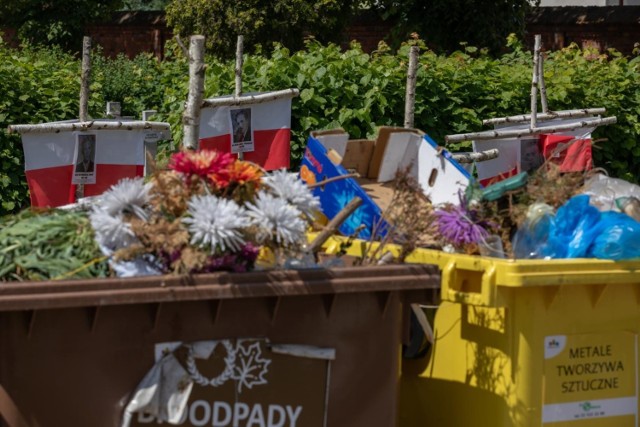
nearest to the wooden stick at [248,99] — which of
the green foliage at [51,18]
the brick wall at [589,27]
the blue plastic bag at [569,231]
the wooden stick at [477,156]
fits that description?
the wooden stick at [477,156]

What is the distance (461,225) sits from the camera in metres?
4.75

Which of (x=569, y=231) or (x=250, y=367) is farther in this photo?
(x=569, y=231)

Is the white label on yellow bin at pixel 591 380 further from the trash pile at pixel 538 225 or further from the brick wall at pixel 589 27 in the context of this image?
the brick wall at pixel 589 27

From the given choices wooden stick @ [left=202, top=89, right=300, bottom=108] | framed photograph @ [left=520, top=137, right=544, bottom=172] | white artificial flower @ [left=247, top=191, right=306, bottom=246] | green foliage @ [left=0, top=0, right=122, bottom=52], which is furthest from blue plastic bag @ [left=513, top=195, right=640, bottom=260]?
green foliage @ [left=0, top=0, right=122, bottom=52]

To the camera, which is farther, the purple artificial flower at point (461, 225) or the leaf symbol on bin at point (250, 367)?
the purple artificial flower at point (461, 225)

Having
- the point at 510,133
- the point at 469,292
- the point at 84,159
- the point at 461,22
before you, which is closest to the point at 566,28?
the point at 461,22

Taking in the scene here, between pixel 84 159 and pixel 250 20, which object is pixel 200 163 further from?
pixel 250 20

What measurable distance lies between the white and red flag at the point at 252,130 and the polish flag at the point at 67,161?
0.48m

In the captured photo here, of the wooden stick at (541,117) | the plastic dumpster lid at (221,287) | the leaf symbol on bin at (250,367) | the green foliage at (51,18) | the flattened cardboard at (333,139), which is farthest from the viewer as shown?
the green foliage at (51,18)

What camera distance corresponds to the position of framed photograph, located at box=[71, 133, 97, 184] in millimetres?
7445

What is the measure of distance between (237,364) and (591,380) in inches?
61.0

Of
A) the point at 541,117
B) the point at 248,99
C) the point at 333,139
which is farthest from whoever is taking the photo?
the point at 541,117

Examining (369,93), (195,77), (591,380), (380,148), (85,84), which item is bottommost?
(591,380)

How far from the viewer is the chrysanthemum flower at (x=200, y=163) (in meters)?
3.98
